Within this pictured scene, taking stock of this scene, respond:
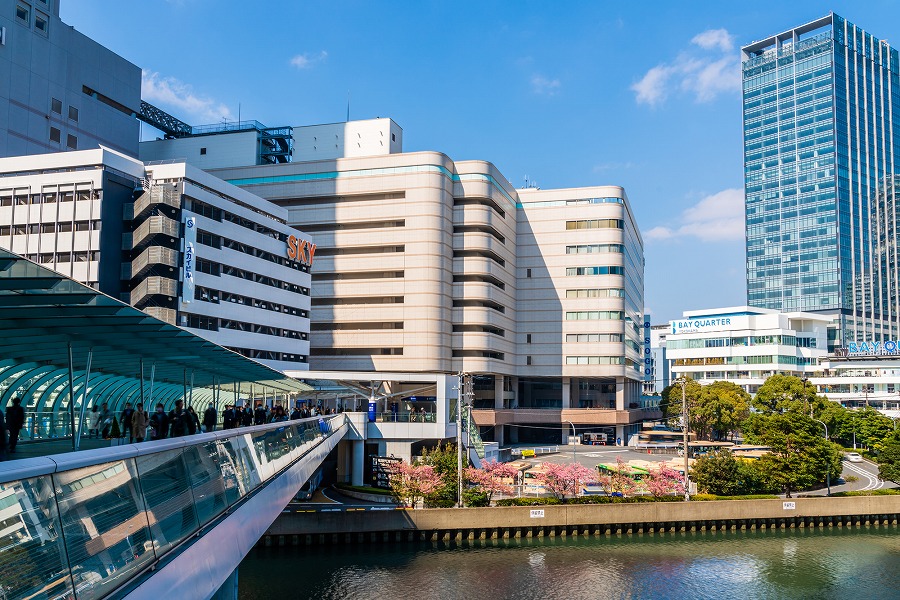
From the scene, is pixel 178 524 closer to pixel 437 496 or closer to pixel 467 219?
pixel 437 496

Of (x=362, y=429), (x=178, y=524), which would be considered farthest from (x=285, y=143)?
(x=178, y=524)

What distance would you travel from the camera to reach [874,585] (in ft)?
137

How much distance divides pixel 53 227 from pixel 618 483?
5549 centimetres

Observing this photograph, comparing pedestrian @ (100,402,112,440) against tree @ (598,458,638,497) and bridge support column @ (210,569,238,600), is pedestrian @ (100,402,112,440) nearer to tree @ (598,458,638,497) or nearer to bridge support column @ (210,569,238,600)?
bridge support column @ (210,569,238,600)

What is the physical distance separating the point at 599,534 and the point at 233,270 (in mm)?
48392

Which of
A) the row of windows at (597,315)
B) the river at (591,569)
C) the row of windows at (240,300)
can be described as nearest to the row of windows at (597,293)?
the row of windows at (597,315)

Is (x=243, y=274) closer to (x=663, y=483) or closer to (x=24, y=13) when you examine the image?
(x=24, y=13)

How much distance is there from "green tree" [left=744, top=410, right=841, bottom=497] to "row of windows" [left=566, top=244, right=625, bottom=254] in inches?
2157

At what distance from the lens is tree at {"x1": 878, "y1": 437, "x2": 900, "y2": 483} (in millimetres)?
64938

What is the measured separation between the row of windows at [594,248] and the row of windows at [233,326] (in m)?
45.9

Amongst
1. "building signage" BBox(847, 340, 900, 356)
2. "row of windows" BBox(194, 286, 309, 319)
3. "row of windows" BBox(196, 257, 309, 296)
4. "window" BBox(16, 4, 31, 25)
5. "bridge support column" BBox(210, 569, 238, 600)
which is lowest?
"bridge support column" BBox(210, 569, 238, 600)

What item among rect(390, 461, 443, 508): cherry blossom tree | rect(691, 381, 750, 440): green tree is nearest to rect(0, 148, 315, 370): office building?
rect(390, 461, 443, 508): cherry blossom tree

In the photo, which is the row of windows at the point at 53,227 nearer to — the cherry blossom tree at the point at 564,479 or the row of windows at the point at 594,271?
the cherry blossom tree at the point at 564,479

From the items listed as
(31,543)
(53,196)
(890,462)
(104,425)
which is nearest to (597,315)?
(890,462)
